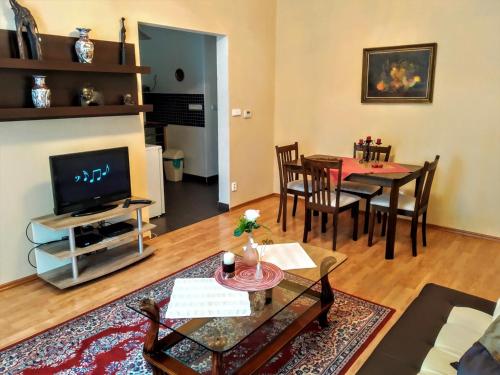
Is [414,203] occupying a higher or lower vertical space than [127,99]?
lower

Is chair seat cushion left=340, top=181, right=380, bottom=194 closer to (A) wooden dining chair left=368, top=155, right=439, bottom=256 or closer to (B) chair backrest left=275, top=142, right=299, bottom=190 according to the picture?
(A) wooden dining chair left=368, top=155, right=439, bottom=256

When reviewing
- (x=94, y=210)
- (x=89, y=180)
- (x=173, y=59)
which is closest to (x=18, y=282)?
(x=94, y=210)

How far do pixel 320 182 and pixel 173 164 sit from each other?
3.34m

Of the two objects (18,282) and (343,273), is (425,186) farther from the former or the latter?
(18,282)

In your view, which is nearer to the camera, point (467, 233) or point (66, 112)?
point (66, 112)

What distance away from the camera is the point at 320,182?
374 centimetres

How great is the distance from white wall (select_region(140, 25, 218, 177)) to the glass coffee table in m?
3.95

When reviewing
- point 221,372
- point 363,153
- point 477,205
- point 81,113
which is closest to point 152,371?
point 221,372

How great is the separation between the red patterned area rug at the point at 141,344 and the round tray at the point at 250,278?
6.8 inches

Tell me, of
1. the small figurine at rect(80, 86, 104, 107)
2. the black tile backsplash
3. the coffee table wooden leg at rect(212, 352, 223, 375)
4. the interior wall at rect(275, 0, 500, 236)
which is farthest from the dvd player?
the black tile backsplash

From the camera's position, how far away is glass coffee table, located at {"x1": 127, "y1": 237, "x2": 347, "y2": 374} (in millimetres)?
1852

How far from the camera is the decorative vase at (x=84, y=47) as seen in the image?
311cm

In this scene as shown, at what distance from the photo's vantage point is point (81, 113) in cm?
318

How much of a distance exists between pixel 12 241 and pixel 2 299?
1.41ft
